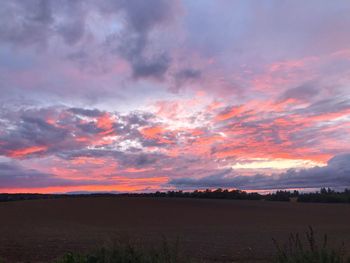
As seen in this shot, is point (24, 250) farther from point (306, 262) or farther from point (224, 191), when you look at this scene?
point (224, 191)

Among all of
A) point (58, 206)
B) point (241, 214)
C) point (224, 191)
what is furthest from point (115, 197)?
point (224, 191)

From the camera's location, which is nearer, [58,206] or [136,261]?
[136,261]

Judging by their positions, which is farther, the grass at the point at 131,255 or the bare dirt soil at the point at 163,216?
the bare dirt soil at the point at 163,216

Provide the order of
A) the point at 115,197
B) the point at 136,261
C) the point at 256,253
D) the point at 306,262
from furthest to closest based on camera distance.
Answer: the point at 115,197
the point at 256,253
the point at 136,261
the point at 306,262

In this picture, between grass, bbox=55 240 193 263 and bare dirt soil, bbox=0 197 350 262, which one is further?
bare dirt soil, bbox=0 197 350 262

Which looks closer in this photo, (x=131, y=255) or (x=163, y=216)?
(x=131, y=255)

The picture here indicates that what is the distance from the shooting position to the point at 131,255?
1067 cm

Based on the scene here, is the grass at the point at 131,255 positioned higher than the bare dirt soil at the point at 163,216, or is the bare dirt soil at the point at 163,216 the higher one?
the bare dirt soil at the point at 163,216

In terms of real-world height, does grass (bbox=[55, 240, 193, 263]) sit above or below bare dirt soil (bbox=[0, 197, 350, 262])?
below

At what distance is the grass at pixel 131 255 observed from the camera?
10.0 metres

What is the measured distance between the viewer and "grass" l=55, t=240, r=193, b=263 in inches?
394

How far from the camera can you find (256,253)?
26047 mm

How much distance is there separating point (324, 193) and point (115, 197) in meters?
66.9

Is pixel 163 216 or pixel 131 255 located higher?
pixel 163 216
